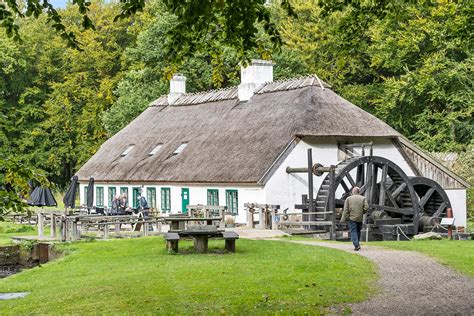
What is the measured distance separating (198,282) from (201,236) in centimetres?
514

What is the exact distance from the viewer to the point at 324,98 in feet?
113

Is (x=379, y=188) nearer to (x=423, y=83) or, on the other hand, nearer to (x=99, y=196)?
(x=423, y=83)

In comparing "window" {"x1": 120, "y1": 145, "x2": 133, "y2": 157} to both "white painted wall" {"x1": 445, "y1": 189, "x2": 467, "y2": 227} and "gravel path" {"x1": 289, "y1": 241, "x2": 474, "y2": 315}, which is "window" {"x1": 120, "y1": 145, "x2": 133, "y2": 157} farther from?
"gravel path" {"x1": 289, "y1": 241, "x2": 474, "y2": 315}

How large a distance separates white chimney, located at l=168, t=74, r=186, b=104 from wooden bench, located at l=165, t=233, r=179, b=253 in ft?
86.4

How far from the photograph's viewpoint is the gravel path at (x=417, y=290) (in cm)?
1095

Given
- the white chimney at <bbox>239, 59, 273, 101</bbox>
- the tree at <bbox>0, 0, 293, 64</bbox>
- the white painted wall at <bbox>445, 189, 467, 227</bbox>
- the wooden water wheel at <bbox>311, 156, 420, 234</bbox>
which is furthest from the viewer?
the white chimney at <bbox>239, 59, 273, 101</bbox>

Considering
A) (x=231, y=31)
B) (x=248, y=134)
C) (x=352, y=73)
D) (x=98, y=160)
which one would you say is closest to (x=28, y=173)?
(x=231, y=31)

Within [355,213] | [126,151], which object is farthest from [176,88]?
[355,213]

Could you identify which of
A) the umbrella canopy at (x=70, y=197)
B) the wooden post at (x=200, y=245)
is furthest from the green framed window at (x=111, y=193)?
the wooden post at (x=200, y=245)

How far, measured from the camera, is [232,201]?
3259 cm

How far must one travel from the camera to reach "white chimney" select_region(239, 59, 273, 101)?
3856 centimetres

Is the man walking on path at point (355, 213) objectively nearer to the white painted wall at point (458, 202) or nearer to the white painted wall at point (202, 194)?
the white painted wall at point (202, 194)

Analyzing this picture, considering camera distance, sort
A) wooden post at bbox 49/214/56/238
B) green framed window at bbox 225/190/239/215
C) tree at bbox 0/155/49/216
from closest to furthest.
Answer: tree at bbox 0/155/49/216 < wooden post at bbox 49/214/56/238 < green framed window at bbox 225/190/239/215

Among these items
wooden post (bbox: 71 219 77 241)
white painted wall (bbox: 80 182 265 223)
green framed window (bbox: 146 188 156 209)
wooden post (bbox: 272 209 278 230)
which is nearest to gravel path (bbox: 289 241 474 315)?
wooden post (bbox: 272 209 278 230)
